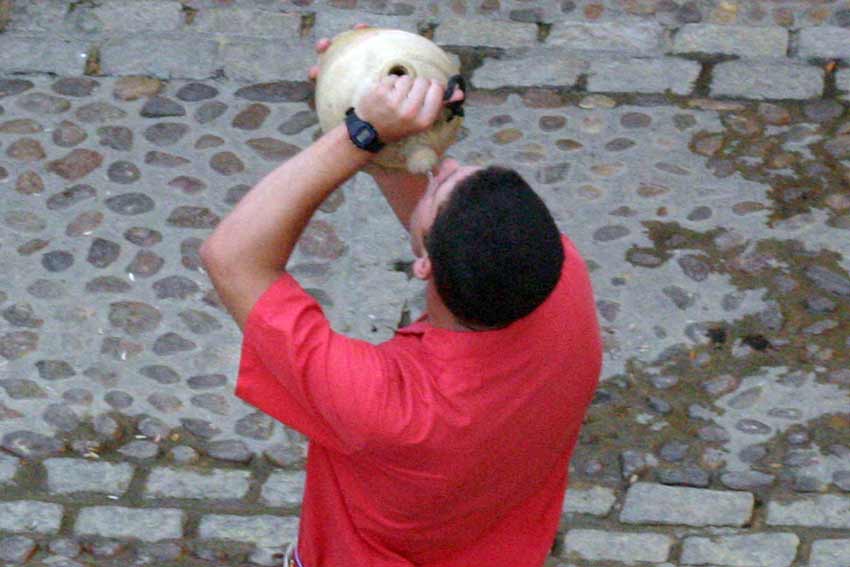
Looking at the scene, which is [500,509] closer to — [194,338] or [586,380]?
[586,380]

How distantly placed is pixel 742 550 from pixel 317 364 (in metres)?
2.35

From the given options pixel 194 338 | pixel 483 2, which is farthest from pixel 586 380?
pixel 483 2

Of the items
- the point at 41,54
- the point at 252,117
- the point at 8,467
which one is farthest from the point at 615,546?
the point at 41,54

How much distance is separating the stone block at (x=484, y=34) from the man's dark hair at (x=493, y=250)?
380 centimetres

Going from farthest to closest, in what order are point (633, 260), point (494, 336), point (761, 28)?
point (761, 28) < point (633, 260) < point (494, 336)

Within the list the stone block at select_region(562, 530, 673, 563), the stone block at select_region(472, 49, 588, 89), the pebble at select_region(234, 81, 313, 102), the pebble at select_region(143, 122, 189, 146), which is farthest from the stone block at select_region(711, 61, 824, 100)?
the stone block at select_region(562, 530, 673, 563)

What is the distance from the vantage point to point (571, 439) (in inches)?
116

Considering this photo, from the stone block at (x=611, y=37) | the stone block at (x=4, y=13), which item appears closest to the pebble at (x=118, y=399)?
the stone block at (x=4, y=13)

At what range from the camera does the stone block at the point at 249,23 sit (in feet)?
21.0

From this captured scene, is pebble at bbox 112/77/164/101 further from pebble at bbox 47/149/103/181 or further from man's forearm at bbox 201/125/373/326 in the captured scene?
man's forearm at bbox 201/125/373/326

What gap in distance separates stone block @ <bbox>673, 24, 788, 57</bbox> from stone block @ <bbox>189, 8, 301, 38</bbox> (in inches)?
64.1

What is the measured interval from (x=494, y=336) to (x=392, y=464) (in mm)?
287

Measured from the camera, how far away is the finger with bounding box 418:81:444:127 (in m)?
2.64

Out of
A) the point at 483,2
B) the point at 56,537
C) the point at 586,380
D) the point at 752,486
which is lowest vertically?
the point at 56,537
